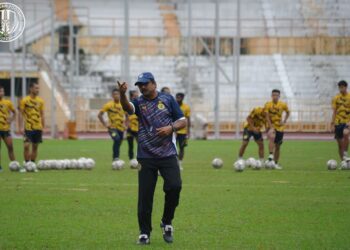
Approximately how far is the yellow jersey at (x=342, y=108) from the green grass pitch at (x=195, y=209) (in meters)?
1.37

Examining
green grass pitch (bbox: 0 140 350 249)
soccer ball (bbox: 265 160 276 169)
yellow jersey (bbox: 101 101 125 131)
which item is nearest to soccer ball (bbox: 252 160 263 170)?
soccer ball (bbox: 265 160 276 169)

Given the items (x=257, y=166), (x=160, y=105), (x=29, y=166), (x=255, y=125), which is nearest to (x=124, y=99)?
(x=160, y=105)

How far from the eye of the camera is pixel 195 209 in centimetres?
1581

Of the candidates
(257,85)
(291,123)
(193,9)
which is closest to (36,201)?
(291,123)

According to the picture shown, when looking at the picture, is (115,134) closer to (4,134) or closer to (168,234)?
(4,134)

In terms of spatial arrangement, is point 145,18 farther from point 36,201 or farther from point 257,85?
point 36,201

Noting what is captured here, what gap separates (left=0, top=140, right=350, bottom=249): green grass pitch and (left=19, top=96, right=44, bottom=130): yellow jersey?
48.9 inches

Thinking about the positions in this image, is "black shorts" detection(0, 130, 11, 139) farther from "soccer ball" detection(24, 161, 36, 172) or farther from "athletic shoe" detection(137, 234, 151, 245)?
"athletic shoe" detection(137, 234, 151, 245)

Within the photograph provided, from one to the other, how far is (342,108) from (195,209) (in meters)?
10.4

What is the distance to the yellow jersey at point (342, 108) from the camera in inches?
991

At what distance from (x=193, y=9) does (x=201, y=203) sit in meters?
42.6

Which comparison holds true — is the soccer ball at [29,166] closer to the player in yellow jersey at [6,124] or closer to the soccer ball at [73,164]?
the player in yellow jersey at [6,124]

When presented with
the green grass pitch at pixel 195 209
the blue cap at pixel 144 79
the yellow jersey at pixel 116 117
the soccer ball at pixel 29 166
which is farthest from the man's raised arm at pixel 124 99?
the yellow jersey at pixel 116 117

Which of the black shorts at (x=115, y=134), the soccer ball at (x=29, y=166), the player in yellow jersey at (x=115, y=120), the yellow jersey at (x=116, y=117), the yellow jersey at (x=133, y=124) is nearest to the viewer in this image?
the soccer ball at (x=29, y=166)
